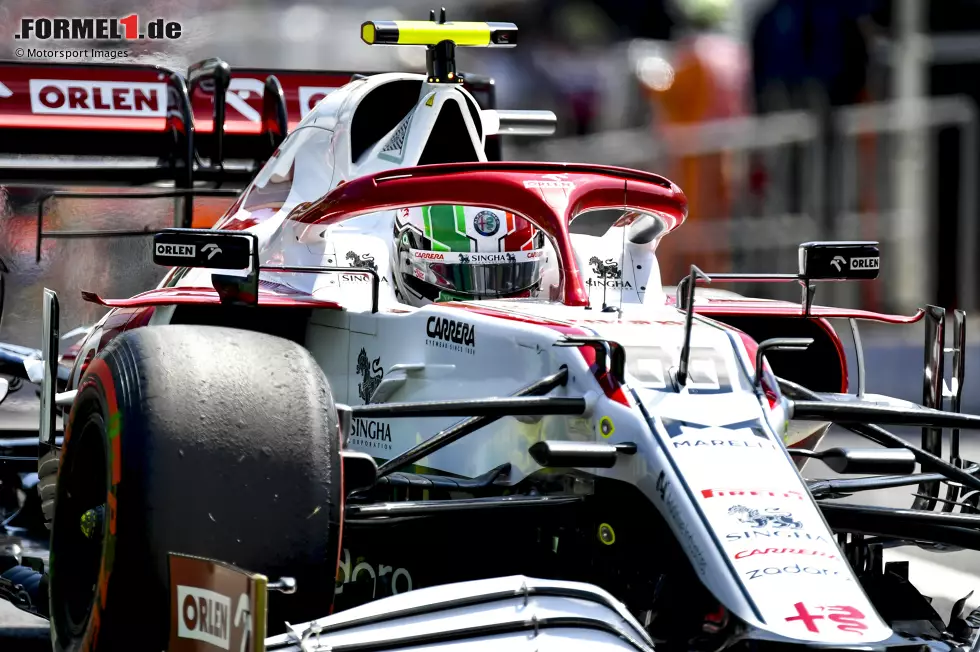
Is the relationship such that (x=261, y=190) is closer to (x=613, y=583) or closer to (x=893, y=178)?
(x=613, y=583)

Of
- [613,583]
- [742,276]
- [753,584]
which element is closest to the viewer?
[753,584]

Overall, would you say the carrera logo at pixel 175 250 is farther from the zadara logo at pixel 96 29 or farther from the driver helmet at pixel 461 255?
the zadara logo at pixel 96 29

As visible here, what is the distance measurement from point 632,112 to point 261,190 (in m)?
5.28

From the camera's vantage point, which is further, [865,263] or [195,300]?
[865,263]

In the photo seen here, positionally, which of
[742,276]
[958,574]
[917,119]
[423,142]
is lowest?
[958,574]

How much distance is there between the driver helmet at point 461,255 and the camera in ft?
19.3

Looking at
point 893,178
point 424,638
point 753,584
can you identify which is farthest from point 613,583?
point 893,178

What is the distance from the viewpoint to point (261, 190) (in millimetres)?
6852

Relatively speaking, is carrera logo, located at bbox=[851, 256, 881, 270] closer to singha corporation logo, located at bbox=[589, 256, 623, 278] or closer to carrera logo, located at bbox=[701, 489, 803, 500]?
singha corporation logo, located at bbox=[589, 256, 623, 278]

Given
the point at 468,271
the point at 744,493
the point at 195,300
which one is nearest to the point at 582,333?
the point at 744,493

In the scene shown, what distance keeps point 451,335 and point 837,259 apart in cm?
133

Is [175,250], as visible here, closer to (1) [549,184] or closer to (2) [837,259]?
(1) [549,184]

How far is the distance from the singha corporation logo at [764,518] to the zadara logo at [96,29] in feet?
21.8

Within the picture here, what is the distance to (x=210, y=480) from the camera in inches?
155
